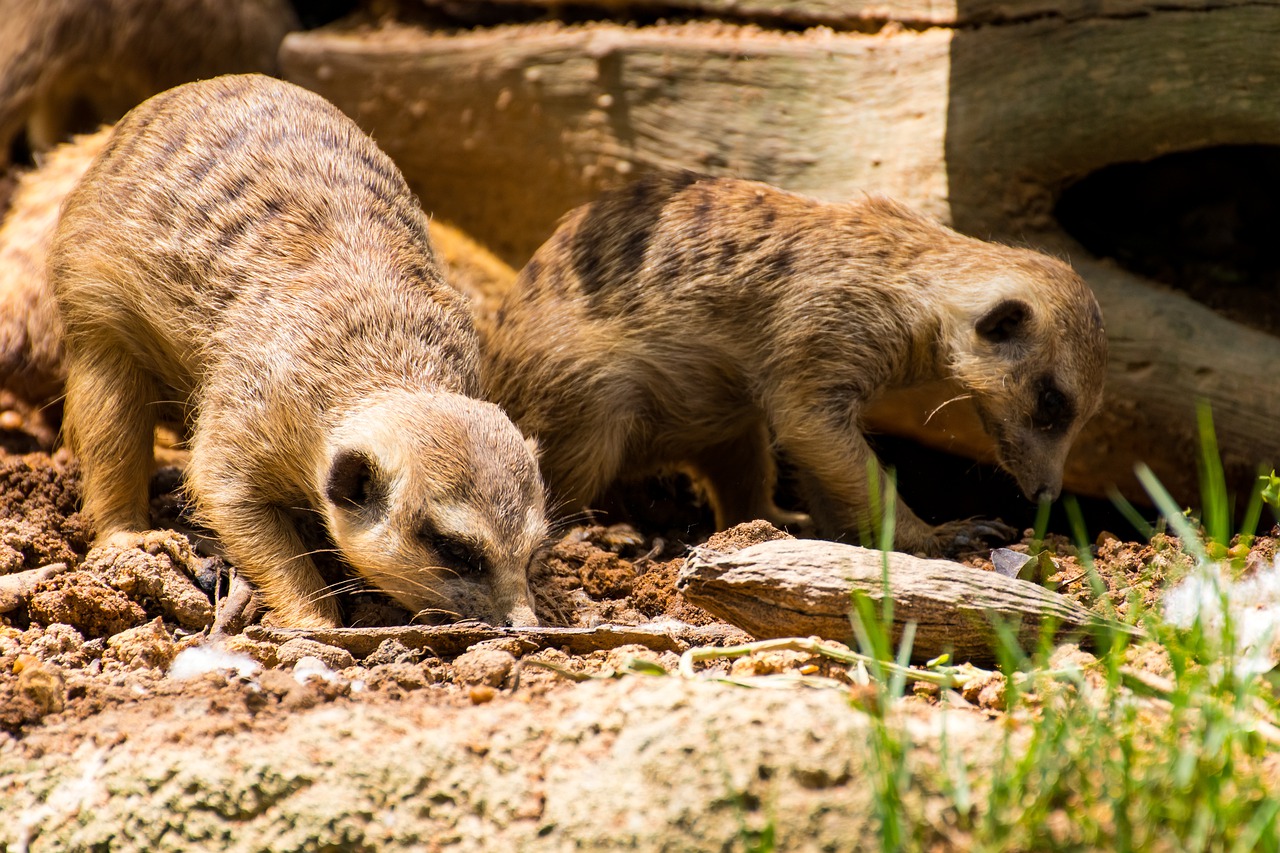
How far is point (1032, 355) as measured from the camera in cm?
557

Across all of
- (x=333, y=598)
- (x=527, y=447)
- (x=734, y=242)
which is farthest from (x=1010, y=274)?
(x=333, y=598)

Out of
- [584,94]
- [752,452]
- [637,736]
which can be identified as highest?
[584,94]

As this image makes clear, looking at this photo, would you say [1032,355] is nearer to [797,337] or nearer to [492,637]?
[797,337]

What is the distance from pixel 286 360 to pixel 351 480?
2.10 ft

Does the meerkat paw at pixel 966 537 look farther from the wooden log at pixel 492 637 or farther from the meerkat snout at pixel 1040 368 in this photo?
the wooden log at pixel 492 637

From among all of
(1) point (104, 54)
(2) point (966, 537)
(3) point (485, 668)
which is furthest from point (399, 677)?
(1) point (104, 54)

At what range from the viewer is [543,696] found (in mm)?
3531

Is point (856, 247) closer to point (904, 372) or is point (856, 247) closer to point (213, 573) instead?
point (904, 372)

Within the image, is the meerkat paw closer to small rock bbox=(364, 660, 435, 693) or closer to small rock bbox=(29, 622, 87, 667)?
small rock bbox=(364, 660, 435, 693)

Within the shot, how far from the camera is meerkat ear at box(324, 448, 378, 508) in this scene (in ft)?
14.8

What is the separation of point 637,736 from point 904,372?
3350 mm

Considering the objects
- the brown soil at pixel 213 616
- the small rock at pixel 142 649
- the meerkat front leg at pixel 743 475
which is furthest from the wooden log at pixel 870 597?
the meerkat front leg at pixel 743 475

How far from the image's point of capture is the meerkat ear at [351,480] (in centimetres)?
450

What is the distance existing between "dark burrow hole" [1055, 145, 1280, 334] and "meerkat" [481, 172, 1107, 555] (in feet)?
5.01
